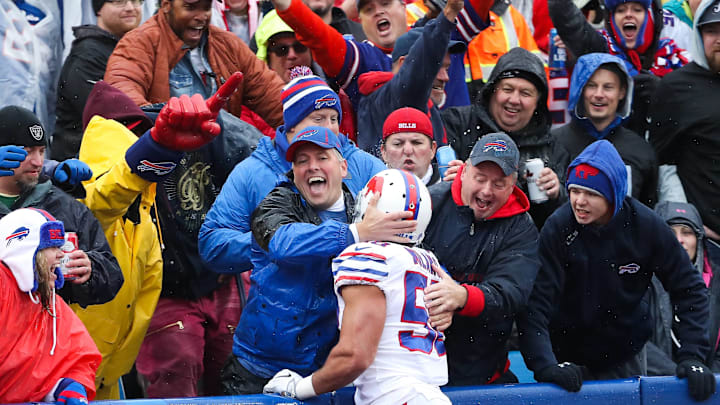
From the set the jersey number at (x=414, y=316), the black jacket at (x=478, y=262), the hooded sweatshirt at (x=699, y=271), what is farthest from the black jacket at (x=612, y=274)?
the jersey number at (x=414, y=316)

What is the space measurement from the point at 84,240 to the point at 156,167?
538 millimetres

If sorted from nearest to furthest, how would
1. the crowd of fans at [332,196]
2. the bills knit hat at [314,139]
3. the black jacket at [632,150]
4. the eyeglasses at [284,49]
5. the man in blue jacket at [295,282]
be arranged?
1. the crowd of fans at [332,196]
2. the man in blue jacket at [295,282]
3. the bills knit hat at [314,139]
4. the black jacket at [632,150]
5. the eyeglasses at [284,49]

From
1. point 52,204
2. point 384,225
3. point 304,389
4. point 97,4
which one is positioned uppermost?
point 97,4

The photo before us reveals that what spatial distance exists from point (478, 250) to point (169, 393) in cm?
206

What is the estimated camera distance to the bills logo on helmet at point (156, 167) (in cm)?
552

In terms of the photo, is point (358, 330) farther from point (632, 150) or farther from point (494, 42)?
point (494, 42)

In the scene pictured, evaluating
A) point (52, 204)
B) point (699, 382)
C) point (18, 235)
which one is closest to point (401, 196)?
point (18, 235)

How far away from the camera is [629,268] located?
603 cm

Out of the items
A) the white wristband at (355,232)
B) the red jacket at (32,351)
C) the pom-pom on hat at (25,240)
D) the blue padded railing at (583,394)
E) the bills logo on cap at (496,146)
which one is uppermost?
the bills logo on cap at (496,146)

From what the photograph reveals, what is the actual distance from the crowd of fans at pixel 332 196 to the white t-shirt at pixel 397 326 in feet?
0.07

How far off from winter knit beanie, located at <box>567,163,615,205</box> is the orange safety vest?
113 inches

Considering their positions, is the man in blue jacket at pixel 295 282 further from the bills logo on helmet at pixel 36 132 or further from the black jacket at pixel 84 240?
the bills logo on helmet at pixel 36 132

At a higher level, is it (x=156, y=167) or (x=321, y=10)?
(x=321, y=10)

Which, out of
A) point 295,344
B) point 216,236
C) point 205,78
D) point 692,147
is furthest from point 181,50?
point 692,147
